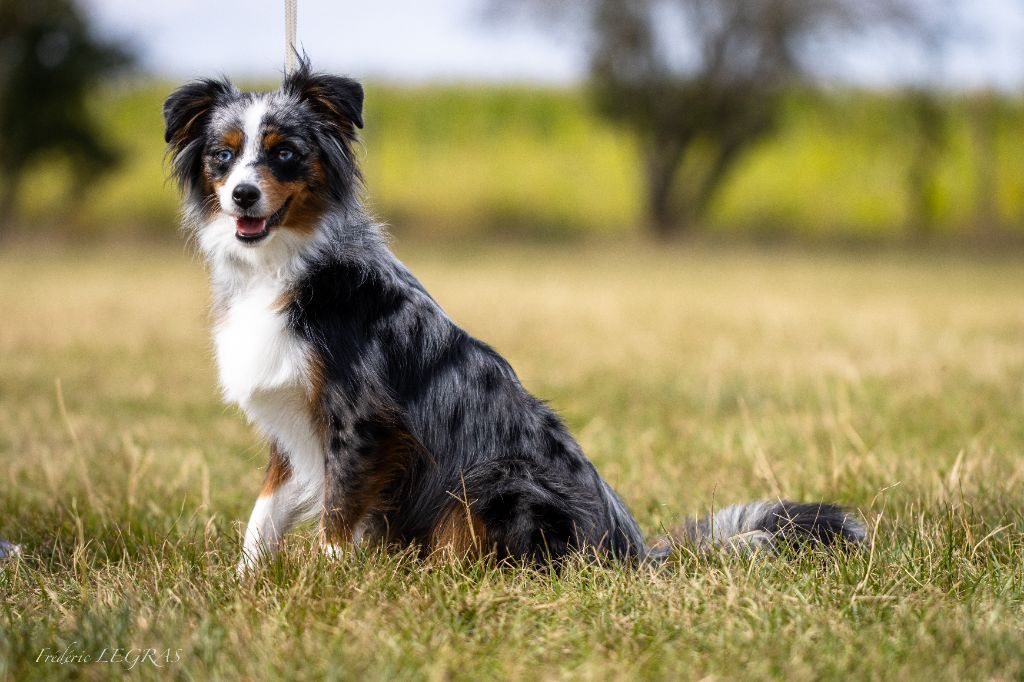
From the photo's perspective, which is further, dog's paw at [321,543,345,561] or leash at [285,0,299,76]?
leash at [285,0,299,76]

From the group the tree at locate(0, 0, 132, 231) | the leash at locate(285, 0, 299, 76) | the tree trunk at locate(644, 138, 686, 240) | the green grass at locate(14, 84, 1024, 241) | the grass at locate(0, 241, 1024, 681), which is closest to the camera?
the grass at locate(0, 241, 1024, 681)

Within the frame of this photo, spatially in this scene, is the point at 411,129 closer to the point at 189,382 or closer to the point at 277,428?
the point at 189,382

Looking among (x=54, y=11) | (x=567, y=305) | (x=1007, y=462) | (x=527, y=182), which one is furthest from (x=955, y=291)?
(x=54, y=11)

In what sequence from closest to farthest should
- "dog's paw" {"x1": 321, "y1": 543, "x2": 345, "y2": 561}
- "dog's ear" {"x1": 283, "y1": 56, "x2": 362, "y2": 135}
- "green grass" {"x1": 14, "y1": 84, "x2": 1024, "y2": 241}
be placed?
1. "dog's paw" {"x1": 321, "y1": 543, "x2": 345, "y2": 561}
2. "dog's ear" {"x1": 283, "y1": 56, "x2": 362, "y2": 135}
3. "green grass" {"x1": 14, "y1": 84, "x2": 1024, "y2": 241}

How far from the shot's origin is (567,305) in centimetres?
1349

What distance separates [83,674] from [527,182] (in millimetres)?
31810

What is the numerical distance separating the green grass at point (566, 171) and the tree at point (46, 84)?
158 centimetres

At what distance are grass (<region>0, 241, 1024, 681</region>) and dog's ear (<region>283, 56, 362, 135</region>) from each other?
1047mm

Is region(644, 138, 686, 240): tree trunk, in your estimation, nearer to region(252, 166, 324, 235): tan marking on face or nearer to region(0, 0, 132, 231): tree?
region(0, 0, 132, 231): tree

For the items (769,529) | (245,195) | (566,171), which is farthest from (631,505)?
(566,171)

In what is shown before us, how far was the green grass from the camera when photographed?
29.9m

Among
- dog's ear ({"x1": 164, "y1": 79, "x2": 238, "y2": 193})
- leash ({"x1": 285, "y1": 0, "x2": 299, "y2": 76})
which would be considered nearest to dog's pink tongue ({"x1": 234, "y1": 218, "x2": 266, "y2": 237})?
dog's ear ({"x1": 164, "y1": 79, "x2": 238, "y2": 193})

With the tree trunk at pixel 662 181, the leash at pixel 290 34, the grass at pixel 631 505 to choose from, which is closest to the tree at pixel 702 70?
the tree trunk at pixel 662 181

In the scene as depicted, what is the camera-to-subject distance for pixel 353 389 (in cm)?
343
